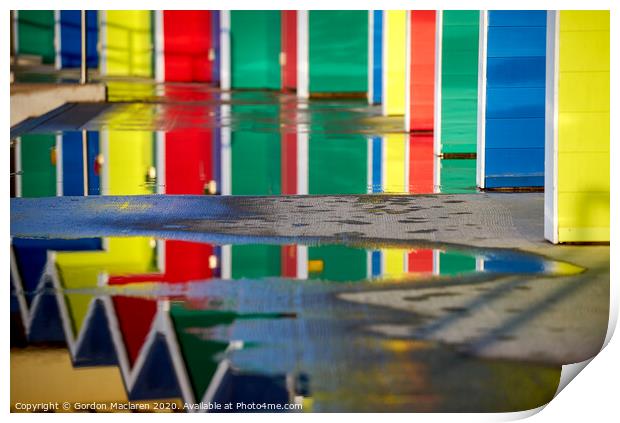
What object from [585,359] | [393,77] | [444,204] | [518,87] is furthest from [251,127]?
[585,359]

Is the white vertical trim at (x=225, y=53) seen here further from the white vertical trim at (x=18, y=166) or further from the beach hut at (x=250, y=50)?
the white vertical trim at (x=18, y=166)

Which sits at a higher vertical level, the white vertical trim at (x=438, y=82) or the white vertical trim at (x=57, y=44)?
the white vertical trim at (x=57, y=44)

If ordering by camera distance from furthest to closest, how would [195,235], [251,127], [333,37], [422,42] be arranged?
[333,37] < [251,127] < [422,42] < [195,235]

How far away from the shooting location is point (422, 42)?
47.2 ft

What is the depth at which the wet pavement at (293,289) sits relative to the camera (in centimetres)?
477

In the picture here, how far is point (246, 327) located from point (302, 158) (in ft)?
22.3

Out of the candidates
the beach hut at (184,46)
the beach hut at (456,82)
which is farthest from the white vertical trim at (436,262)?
the beach hut at (184,46)

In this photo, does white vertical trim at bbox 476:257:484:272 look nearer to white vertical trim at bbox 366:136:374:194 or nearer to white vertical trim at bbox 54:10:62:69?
white vertical trim at bbox 366:136:374:194

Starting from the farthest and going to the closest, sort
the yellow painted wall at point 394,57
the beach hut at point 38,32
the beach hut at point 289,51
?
the beach hut at point 38,32 → the beach hut at point 289,51 → the yellow painted wall at point 394,57

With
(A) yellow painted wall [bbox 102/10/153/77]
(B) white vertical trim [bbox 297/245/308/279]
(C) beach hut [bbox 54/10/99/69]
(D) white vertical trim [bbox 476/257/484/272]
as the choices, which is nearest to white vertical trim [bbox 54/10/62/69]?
(C) beach hut [bbox 54/10/99/69]

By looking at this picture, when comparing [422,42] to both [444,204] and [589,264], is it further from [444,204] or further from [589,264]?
[589,264]

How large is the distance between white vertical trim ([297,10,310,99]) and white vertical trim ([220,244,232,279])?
52.3 feet

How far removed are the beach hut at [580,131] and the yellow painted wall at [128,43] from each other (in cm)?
2051

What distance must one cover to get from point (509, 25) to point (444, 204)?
6.12ft
